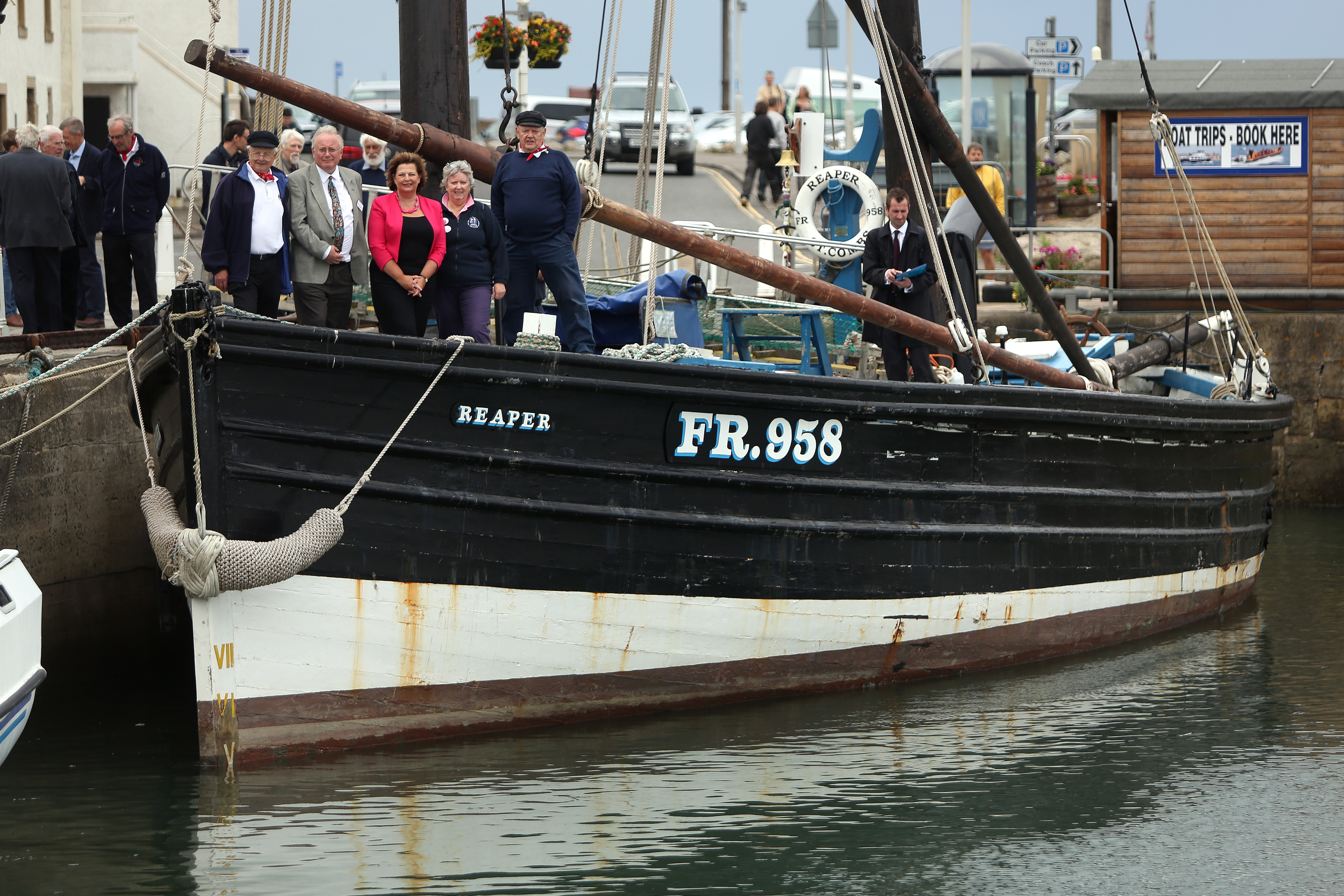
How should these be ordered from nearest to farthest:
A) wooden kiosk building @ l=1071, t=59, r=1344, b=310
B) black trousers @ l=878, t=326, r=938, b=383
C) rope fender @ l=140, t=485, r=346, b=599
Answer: rope fender @ l=140, t=485, r=346, b=599, black trousers @ l=878, t=326, r=938, b=383, wooden kiosk building @ l=1071, t=59, r=1344, b=310

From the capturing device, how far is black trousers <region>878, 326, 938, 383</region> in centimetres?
909

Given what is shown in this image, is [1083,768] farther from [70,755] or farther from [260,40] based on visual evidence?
[260,40]

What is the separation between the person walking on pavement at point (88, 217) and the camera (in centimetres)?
1148

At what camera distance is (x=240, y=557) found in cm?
642

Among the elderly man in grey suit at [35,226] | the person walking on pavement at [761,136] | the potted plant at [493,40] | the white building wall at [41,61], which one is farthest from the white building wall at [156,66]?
the elderly man in grey suit at [35,226]

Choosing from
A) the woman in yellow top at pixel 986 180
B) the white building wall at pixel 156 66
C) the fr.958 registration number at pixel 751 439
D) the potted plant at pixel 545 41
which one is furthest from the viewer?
the white building wall at pixel 156 66

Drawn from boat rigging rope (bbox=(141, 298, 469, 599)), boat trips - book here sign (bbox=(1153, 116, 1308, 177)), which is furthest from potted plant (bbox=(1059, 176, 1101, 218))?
boat rigging rope (bbox=(141, 298, 469, 599))

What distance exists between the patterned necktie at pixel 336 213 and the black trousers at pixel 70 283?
3.57m

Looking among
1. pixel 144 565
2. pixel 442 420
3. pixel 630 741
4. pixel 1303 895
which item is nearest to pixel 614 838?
pixel 630 741

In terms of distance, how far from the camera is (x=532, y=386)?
6.86 m

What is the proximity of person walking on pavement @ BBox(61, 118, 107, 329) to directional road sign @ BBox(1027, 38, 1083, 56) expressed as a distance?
1372cm

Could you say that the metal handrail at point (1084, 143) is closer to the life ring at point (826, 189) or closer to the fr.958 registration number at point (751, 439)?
the life ring at point (826, 189)

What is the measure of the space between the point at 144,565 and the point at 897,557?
4.42 meters

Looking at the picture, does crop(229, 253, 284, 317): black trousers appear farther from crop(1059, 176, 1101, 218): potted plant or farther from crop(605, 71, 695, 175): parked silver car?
crop(605, 71, 695, 175): parked silver car
